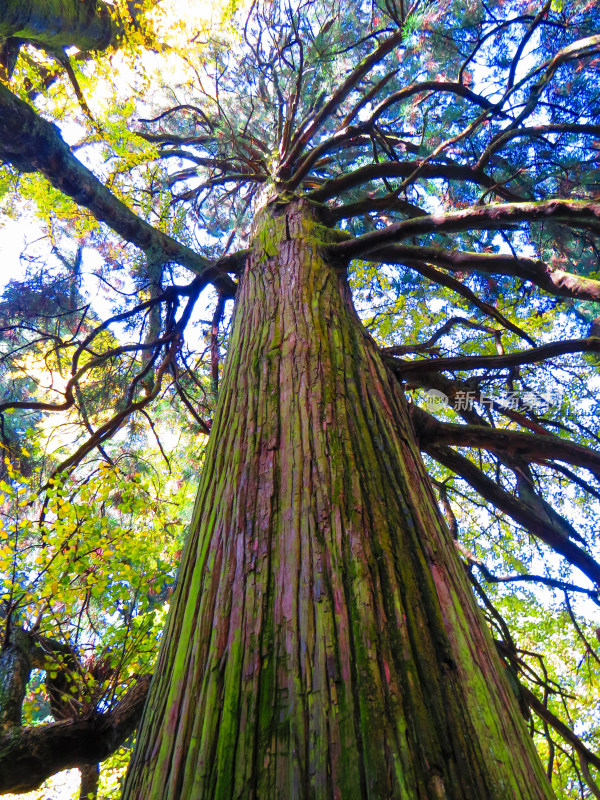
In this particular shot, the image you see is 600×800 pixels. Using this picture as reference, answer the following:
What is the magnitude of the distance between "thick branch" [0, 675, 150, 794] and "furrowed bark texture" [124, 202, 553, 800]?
94.1 inches

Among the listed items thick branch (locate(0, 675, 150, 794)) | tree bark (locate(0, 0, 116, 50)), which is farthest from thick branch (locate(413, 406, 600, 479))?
tree bark (locate(0, 0, 116, 50))

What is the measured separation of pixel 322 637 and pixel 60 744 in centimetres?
288

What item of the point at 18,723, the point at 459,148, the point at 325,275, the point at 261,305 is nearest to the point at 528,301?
the point at 459,148

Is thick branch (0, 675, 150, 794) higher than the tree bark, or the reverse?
the tree bark

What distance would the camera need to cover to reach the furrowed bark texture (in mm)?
671

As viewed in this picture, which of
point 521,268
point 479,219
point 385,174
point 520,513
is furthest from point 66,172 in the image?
point 520,513

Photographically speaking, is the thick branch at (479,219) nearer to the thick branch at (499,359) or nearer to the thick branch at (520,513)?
the thick branch at (499,359)

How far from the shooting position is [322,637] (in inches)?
31.1

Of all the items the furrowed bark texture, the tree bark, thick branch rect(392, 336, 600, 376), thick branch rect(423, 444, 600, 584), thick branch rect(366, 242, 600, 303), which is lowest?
the furrowed bark texture

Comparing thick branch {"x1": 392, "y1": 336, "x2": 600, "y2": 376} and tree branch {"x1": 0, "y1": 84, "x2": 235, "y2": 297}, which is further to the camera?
tree branch {"x1": 0, "y1": 84, "x2": 235, "y2": 297}

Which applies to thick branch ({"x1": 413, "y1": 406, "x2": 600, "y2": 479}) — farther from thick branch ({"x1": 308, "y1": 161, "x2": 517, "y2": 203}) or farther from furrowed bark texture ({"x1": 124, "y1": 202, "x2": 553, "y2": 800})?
thick branch ({"x1": 308, "y1": 161, "x2": 517, "y2": 203})

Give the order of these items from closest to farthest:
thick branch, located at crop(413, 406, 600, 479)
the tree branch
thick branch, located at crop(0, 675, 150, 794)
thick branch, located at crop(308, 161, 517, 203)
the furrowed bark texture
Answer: the furrowed bark texture, thick branch, located at crop(413, 406, 600, 479), thick branch, located at crop(0, 675, 150, 794), the tree branch, thick branch, located at crop(308, 161, 517, 203)

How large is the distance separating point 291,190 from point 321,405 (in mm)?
3245

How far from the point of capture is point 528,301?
5.74 meters
